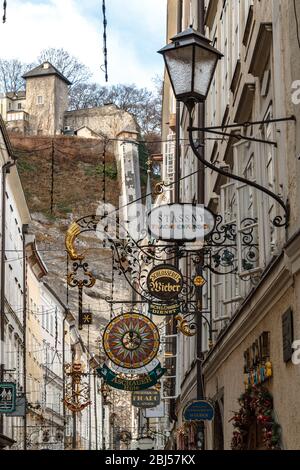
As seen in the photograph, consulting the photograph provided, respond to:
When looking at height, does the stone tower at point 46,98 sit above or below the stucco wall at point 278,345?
above

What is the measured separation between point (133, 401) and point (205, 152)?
7.78 metres

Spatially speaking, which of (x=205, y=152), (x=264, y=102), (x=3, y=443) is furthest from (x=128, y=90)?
(x=264, y=102)

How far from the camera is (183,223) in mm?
12977

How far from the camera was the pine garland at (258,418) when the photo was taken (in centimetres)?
998

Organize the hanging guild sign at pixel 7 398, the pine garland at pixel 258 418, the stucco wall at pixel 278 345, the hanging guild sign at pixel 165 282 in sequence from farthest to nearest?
the hanging guild sign at pixel 7 398, the hanging guild sign at pixel 165 282, the pine garland at pixel 258 418, the stucco wall at pixel 278 345

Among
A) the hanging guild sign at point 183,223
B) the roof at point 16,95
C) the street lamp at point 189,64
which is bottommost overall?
the hanging guild sign at point 183,223

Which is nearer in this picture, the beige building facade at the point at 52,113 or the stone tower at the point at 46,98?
the beige building facade at the point at 52,113

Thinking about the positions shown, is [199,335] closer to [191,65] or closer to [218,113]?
[218,113]

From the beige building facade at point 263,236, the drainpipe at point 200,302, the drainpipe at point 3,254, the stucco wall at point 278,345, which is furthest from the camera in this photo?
the drainpipe at point 3,254

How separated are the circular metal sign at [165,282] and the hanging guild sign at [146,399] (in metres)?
9.25

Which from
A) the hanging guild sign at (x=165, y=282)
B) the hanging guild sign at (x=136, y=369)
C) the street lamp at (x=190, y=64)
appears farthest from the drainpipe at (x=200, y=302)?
the street lamp at (x=190, y=64)

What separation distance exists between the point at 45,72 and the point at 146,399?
99.5 metres

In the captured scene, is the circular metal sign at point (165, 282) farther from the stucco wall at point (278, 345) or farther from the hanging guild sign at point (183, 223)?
the hanging guild sign at point (183, 223)

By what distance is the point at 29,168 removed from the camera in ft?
376
